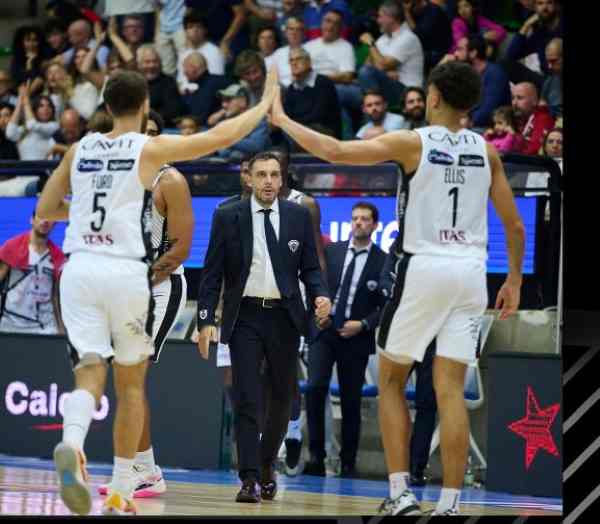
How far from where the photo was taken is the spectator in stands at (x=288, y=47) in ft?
43.9

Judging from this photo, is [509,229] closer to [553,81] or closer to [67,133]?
[553,81]

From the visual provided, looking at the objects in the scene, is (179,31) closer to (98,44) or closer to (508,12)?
(98,44)

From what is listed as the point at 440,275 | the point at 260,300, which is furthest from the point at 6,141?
the point at 440,275

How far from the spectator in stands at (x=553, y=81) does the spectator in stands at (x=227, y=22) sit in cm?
352

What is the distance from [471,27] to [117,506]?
8.26 meters

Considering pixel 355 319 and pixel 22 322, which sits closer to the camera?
pixel 355 319

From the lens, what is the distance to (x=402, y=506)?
655 cm

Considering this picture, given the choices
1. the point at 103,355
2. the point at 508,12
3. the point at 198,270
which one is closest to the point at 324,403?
the point at 198,270

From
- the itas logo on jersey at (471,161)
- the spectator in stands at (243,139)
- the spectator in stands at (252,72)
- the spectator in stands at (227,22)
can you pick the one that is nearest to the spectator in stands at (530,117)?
the spectator in stands at (243,139)

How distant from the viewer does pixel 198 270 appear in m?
11.2

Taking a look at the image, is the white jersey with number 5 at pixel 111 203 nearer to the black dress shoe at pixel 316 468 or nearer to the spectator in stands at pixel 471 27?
the black dress shoe at pixel 316 468

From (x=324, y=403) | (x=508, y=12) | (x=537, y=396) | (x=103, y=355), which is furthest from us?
(x=508, y=12)

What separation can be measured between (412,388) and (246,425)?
3.08 metres

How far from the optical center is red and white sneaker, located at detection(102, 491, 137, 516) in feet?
20.9
